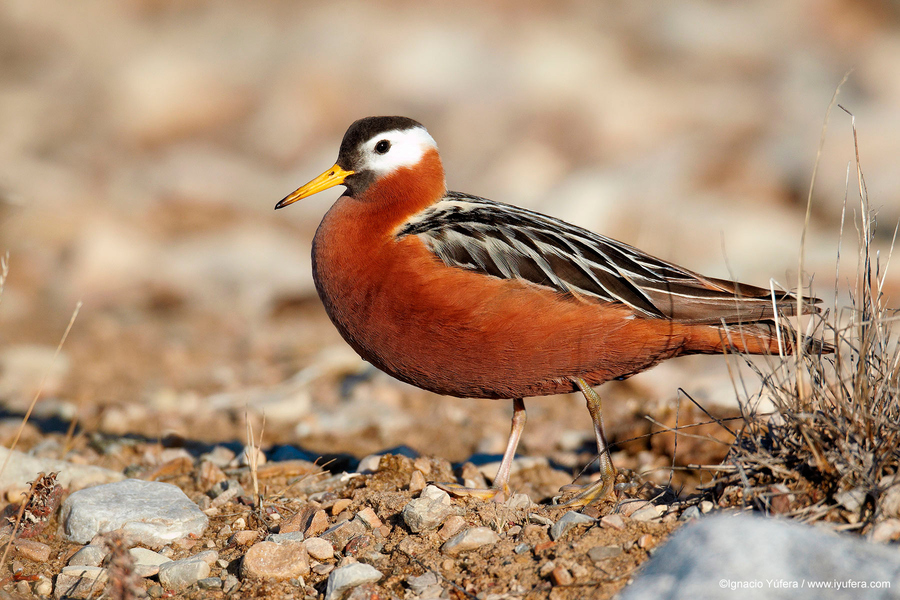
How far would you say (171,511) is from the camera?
4.45m

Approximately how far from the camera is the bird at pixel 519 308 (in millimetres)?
4477

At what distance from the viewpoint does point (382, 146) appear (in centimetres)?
529

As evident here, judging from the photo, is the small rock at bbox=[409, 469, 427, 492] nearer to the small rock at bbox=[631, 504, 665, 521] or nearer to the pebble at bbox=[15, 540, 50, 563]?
the small rock at bbox=[631, 504, 665, 521]

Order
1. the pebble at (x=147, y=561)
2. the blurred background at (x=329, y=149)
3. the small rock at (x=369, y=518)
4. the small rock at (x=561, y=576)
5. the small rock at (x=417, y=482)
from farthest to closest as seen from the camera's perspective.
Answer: the blurred background at (x=329, y=149)
the small rock at (x=417, y=482)
the small rock at (x=369, y=518)
the pebble at (x=147, y=561)
the small rock at (x=561, y=576)

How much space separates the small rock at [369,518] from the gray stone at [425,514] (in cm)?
17

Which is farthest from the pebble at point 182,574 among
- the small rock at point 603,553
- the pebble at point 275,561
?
the small rock at point 603,553

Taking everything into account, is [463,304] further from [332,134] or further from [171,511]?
[332,134]

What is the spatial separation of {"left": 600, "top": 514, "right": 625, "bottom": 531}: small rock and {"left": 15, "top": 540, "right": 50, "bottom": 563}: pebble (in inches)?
111

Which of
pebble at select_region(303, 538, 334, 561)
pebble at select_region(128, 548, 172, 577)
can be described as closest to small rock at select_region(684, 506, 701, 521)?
pebble at select_region(303, 538, 334, 561)

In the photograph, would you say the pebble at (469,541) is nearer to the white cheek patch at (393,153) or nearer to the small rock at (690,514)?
the small rock at (690,514)

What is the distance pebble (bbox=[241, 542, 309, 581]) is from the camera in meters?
3.80

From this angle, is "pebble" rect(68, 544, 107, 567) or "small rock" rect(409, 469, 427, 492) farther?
"small rock" rect(409, 469, 427, 492)

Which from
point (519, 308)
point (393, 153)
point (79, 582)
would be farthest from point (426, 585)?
point (393, 153)

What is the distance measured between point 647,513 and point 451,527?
955mm
